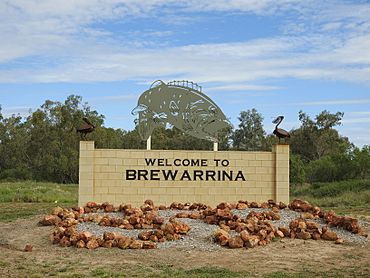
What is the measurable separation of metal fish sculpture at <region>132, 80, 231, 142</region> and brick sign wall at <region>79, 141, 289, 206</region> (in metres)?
0.85

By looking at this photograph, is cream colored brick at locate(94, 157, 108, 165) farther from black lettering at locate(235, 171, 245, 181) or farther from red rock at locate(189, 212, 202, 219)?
black lettering at locate(235, 171, 245, 181)

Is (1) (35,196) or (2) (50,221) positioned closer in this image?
(2) (50,221)

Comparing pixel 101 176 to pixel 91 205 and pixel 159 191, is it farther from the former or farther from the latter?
pixel 159 191

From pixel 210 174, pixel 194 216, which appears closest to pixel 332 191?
pixel 210 174

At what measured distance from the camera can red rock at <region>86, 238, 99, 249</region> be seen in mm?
11695

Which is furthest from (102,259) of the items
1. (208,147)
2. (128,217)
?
(208,147)

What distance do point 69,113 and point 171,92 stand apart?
38191 millimetres

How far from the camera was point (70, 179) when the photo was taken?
5425 centimetres

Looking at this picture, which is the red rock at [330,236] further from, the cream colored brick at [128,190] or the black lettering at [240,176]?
the cream colored brick at [128,190]

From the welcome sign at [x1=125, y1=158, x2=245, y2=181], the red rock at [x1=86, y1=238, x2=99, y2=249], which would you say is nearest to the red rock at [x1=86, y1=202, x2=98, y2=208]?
the welcome sign at [x1=125, y1=158, x2=245, y2=181]

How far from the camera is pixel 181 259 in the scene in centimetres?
1091

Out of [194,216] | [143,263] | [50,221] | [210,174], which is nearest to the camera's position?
[143,263]

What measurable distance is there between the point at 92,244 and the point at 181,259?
1.94 meters

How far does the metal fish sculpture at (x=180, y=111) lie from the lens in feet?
56.7
